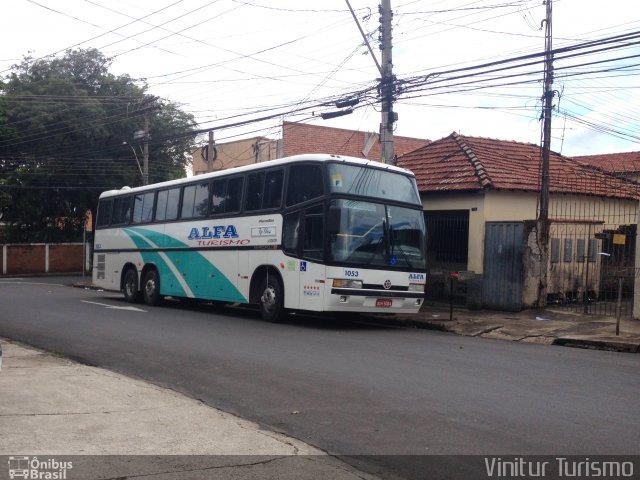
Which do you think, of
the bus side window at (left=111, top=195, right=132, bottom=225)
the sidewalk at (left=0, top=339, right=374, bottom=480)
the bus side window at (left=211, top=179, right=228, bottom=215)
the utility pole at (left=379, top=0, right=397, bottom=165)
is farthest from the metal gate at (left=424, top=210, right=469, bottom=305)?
the sidewalk at (left=0, top=339, right=374, bottom=480)

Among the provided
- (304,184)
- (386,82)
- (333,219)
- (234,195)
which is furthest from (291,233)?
(386,82)

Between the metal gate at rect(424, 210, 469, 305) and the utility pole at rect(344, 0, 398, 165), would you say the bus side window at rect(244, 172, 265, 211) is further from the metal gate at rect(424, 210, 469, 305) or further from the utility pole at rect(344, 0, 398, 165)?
the metal gate at rect(424, 210, 469, 305)

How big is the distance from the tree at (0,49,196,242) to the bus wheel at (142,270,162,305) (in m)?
16.1

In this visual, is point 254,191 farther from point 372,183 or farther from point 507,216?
point 507,216

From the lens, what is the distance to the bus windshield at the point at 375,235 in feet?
45.9

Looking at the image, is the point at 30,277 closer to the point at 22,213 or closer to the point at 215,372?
the point at 22,213

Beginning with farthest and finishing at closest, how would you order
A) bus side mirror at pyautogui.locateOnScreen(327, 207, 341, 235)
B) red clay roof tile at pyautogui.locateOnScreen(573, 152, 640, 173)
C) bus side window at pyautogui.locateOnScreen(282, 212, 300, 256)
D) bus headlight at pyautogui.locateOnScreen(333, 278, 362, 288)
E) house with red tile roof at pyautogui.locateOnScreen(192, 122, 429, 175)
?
house with red tile roof at pyautogui.locateOnScreen(192, 122, 429, 175) < red clay roof tile at pyautogui.locateOnScreen(573, 152, 640, 173) < bus side window at pyautogui.locateOnScreen(282, 212, 300, 256) < bus headlight at pyautogui.locateOnScreen(333, 278, 362, 288) < bus side mirror at pyautogui.locateOnScreen(327, 207, 341, 235)

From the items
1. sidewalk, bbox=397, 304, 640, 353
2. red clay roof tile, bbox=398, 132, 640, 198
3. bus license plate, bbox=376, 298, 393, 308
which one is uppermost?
red clay roof tile, bbox=398, 132, 640, 198

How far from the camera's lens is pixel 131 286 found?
21641 mm

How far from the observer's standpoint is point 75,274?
139ft

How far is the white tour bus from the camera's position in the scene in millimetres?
14109

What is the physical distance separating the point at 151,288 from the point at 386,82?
922cm

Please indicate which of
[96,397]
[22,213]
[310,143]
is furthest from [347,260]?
[22,213]

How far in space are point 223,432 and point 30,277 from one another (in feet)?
120
